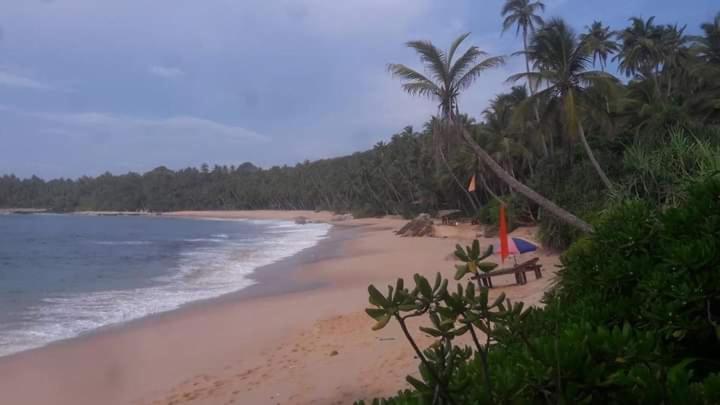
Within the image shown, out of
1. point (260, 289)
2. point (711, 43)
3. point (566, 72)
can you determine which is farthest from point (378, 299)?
point (711, 43)

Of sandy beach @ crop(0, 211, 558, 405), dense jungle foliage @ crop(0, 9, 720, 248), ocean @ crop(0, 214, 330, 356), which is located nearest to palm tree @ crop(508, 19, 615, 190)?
dense jungle foliage @ crop(0, 9, 720, 248)

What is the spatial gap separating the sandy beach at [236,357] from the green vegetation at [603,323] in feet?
10.2

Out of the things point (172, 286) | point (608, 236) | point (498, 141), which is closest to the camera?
point (608, 236)

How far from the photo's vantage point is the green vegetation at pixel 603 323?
1891mm

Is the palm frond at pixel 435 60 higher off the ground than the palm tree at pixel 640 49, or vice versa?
the palm tree at pixel 640 49

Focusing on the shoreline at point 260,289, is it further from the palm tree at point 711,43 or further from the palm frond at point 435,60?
the palm tree at point 711,43

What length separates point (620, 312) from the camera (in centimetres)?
295

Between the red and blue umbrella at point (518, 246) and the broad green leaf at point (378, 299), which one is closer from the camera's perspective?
the broad green leaf at point (378, 299)

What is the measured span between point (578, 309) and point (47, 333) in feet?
37.2

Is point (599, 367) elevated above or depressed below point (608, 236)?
below

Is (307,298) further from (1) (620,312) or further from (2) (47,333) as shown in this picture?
(1) (620,312)

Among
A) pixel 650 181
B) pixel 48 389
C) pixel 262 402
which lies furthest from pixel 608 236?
pixel 650 181

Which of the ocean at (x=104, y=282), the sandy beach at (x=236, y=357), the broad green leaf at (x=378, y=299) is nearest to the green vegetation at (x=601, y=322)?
the broad green leaf at (x=378, y=299)

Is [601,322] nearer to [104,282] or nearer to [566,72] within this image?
[566,72]
